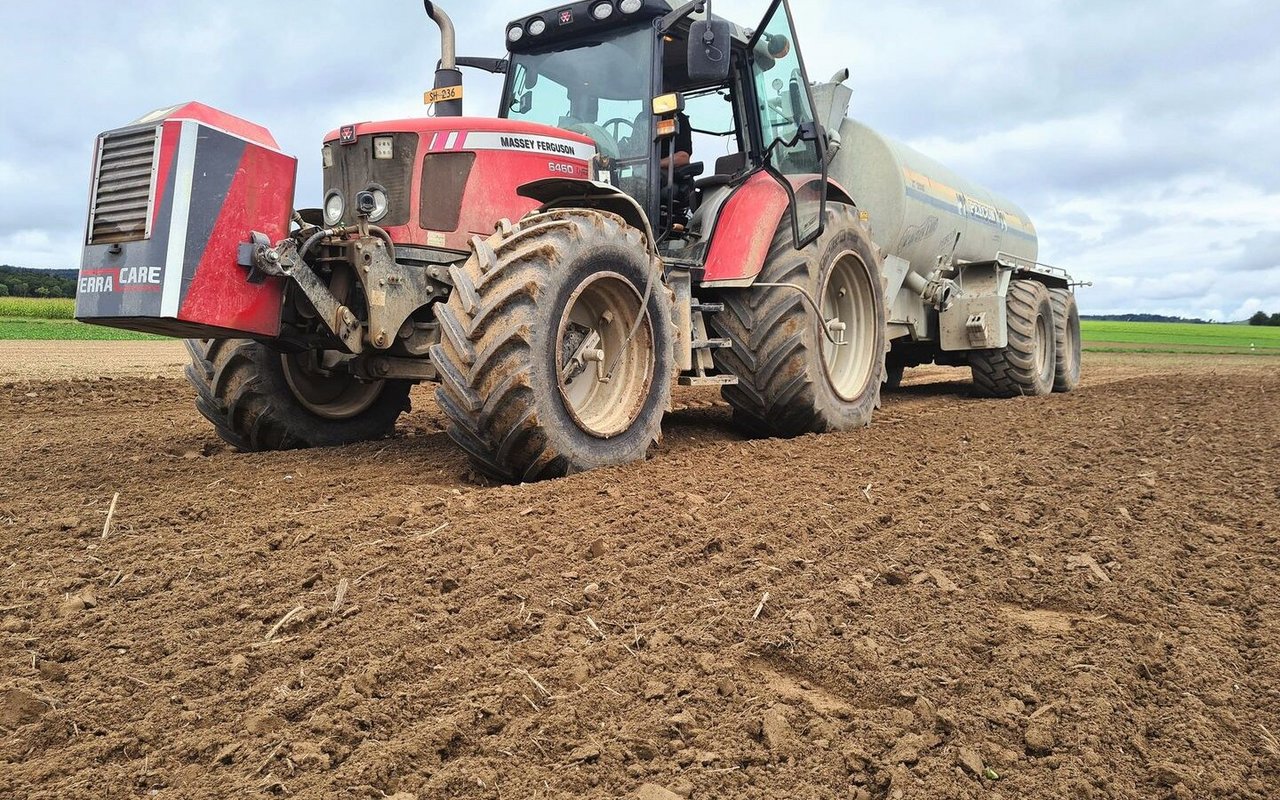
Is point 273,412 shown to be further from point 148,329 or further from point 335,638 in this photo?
point 335,638

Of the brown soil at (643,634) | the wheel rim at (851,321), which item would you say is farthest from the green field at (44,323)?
the brown soil at (643,634)

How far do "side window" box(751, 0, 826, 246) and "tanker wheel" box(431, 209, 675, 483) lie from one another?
1.97 m

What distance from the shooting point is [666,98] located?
5.48 m

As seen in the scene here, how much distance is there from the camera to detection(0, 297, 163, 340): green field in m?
22.2

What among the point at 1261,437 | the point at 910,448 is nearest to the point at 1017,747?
the point at 910,448

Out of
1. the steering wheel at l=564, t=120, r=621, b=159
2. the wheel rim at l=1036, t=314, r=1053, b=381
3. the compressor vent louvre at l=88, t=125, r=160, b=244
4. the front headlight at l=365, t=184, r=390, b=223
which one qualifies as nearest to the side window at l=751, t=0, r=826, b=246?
the steering wheel at l=564, t=120, r=621, b=159

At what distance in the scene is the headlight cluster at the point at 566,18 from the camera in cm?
549

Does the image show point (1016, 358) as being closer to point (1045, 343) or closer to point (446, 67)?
point (1045, 343)

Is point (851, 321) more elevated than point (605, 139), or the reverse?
point (605, 139)

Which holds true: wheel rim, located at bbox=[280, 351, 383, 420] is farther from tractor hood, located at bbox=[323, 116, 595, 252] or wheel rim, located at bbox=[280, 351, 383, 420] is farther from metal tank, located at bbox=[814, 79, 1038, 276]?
metal tank, located at bbox=[814, 79, 1038, 276]

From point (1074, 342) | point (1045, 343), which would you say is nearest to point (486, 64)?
point (1045, 343)

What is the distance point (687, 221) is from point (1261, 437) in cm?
396

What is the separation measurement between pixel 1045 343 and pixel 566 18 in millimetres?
7753

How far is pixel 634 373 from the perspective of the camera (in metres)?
4.89
